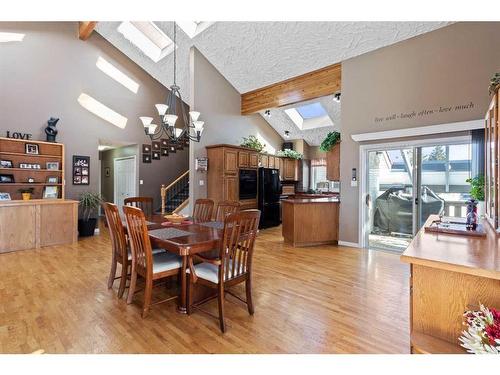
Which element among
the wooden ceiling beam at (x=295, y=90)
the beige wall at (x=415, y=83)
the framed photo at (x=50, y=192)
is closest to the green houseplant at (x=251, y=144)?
the wooden ceiling beam at (x=295, y=90)

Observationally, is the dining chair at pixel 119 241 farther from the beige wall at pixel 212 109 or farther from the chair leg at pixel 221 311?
the beige wall at pixel 212 109

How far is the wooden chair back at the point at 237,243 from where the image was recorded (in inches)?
85.6

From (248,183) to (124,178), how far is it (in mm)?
3988

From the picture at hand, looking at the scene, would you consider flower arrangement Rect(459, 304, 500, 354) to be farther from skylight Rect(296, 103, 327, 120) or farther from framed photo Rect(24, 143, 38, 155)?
skylight Rect(296, 103, 327, 120)

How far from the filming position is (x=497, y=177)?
1.96 metres

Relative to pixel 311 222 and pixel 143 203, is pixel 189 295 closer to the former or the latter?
pixel 143 203

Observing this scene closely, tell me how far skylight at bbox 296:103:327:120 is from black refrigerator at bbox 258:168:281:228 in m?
2.22

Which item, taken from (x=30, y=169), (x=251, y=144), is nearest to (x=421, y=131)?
(x=251, y=144)

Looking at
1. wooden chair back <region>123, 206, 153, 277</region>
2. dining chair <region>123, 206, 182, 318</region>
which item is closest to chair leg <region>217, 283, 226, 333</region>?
dining chair <region>123, 206, 182, 318</region>

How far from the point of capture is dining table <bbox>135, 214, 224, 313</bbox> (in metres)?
2.26

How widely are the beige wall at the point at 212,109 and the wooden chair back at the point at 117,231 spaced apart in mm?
3241

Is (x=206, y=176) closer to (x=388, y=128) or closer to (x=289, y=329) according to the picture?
(x=388, y=128)
